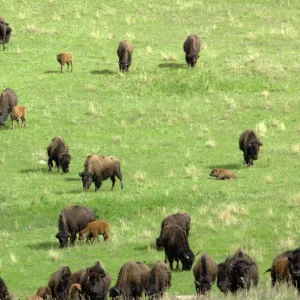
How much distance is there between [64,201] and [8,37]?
2321 cm

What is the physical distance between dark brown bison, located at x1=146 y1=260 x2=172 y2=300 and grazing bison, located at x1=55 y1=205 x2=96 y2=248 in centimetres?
710

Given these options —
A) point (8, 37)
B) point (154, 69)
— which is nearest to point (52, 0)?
point (8, 37)

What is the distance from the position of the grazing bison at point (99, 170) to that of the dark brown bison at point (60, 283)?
12.2 m

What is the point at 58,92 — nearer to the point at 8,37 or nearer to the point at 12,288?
the point at 8,37

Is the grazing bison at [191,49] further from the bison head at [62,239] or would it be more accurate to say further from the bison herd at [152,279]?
the bison herd at [152,279]

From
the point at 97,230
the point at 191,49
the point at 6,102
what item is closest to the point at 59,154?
the point at 6,102

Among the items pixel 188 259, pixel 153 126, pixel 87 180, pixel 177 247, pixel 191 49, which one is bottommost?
pixel 188 259

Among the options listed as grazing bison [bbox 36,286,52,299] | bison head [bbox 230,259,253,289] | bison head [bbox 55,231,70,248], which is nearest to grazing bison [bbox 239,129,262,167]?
bison head [bbox 55,231,70,248]

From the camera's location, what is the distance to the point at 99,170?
3934cm

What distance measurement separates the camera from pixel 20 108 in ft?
155

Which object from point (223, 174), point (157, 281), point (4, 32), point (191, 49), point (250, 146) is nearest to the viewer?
point (157, 281)

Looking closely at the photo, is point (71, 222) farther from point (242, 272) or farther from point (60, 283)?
point (242, 272)

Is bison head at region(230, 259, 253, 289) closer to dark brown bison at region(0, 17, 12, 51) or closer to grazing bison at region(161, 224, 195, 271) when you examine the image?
grazing bison at region(161, 224, 195, 271)

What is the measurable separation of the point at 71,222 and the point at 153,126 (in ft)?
49.4
